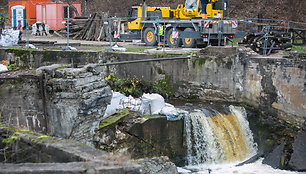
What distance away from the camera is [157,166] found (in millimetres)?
8062

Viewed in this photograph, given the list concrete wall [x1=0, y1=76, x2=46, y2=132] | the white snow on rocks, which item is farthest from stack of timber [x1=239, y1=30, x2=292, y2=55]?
concrete wall [x1=0, y1=76, x2=46, y2=132]

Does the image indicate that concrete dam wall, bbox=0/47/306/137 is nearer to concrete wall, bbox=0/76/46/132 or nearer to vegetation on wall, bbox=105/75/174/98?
vegetation on wall, bbox=105/75/174/98

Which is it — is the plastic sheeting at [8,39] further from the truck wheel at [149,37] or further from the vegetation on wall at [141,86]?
the truck wheel at [149,37]

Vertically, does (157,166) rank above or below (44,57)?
below

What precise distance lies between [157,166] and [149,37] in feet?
37.3

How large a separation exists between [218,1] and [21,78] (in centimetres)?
1238

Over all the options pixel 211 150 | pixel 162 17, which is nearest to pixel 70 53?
pixel 162 17

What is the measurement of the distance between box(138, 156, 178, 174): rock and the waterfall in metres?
3.08

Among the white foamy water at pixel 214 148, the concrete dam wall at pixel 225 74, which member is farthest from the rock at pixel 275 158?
the concrete dam wall at pixel 225 74

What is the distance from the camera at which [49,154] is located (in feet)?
16.2

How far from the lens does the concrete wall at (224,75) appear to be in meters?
13.2

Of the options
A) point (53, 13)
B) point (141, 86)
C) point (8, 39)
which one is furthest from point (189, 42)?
point (53, 13)

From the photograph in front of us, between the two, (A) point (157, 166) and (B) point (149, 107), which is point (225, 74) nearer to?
(B) point (149, 107)

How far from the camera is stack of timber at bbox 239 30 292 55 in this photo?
15061mm
